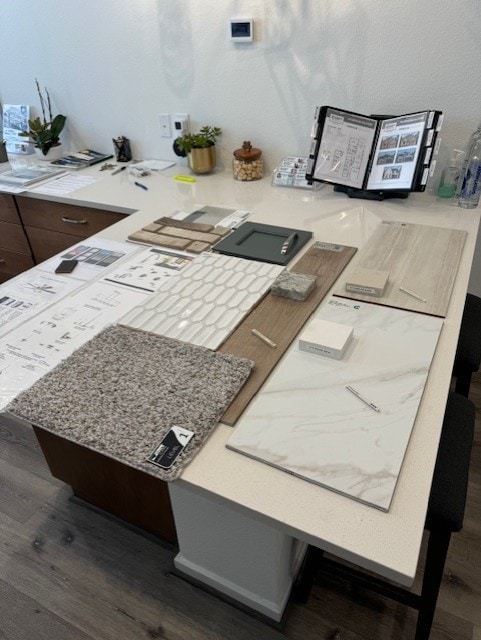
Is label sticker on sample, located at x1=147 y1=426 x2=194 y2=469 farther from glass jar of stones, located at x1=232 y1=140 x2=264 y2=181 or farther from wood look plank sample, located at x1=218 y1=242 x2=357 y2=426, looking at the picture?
glass jar of stones, located at x1=232 y1=140 x2=264 y2=181

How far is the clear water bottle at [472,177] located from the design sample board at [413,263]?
0.88 ft

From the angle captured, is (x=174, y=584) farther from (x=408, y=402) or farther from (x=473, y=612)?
(x=408, y=402)

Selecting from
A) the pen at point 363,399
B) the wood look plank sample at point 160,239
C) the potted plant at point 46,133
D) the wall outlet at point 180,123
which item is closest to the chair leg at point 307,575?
the pen at point 363,399

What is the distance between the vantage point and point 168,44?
6.22 feet

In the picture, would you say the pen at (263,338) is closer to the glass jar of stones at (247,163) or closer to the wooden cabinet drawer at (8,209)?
the glass jar of stones at (247,163)

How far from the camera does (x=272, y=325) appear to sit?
0.97 meters

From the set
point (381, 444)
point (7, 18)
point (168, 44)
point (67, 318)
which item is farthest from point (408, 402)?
point (7, 18)

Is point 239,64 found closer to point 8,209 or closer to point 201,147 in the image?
point 201,147

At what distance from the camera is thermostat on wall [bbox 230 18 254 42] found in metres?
1.69

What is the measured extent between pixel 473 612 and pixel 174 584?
2.77 feet

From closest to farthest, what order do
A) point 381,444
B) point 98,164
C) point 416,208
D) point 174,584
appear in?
1. point 381,444
2. point 174,584
3. point 416,208
4. point 98,164

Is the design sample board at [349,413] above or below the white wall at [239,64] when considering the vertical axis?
below

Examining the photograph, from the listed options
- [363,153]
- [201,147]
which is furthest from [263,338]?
[201,147]

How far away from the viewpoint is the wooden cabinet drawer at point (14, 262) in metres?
2.22
